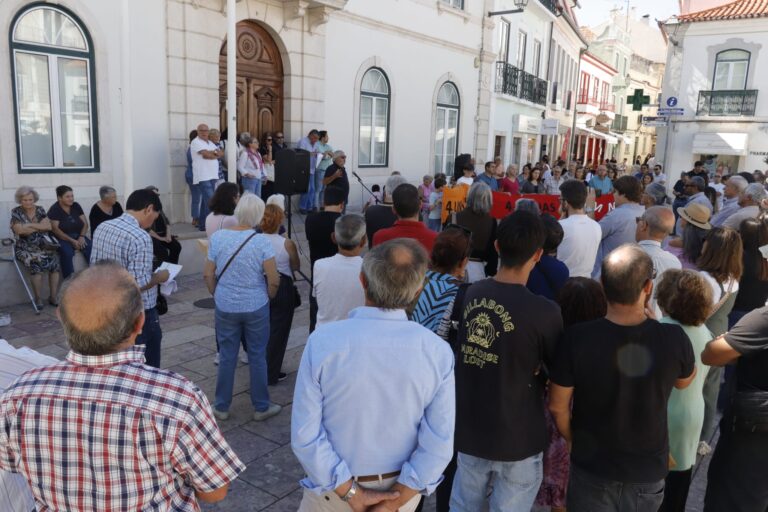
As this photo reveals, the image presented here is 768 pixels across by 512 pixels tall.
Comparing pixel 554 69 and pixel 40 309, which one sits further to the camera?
pixel 554 69

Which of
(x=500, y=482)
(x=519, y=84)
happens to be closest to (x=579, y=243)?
(x=500, y=482)

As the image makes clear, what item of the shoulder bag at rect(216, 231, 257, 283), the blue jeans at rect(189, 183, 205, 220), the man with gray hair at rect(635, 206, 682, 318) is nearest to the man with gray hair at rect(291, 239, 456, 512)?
the shoulder bag at rect(216, 231, 257, 283)

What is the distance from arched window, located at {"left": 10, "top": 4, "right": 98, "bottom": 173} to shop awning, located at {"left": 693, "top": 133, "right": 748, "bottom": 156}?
23231 millimetres

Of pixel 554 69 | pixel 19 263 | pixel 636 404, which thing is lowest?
pixel 19 263

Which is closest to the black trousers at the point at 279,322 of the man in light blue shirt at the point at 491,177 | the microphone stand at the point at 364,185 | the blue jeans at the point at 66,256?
the blue jeans at the point at 66,256

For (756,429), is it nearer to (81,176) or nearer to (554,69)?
(81,176)

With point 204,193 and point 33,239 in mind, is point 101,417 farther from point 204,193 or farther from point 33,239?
point 204,193

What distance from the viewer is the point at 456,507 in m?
2.73

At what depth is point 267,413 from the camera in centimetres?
446

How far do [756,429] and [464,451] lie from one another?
1.33 m

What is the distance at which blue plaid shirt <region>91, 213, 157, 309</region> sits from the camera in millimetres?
3953

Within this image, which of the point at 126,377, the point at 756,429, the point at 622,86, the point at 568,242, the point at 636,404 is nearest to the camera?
the point at 126,377

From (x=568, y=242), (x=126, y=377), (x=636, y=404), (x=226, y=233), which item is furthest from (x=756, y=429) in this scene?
(x=226, y=233)

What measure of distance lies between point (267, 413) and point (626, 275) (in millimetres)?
Answer: 3008
